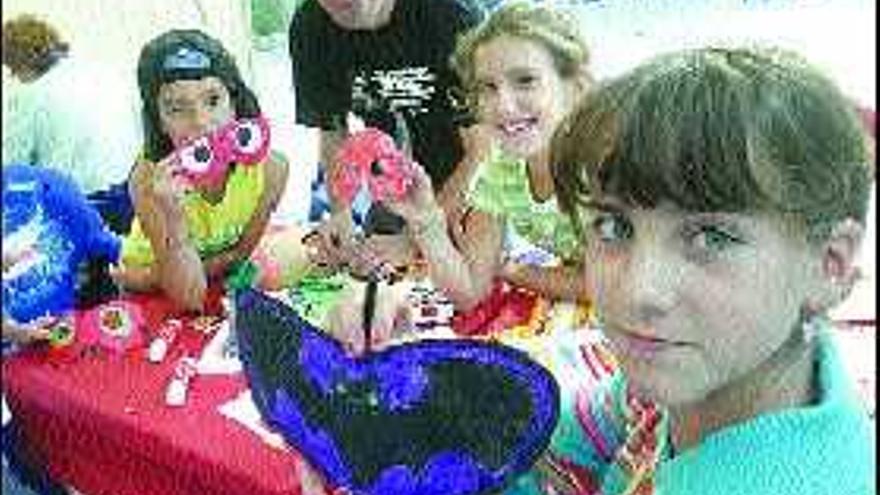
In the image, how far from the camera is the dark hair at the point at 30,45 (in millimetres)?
532

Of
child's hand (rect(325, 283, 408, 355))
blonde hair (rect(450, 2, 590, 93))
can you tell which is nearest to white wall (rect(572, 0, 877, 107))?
blonde hair (rect(450, 2, 590, 93))

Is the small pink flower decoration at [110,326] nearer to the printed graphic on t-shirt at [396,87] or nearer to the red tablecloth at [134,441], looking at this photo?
the red tablecloth at [134,441]

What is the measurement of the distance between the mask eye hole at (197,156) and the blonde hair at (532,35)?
0.13 metres

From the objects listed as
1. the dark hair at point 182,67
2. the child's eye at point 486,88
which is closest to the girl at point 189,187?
the dark hair at point 182,67

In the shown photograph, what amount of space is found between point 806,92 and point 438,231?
0.23m

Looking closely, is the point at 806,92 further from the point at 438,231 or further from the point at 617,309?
the point at 438,231

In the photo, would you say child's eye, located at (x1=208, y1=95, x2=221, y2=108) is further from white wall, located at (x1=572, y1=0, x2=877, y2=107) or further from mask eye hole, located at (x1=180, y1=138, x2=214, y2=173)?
white wall, located at (x1=572, y1=0, x2=877, y2=107)

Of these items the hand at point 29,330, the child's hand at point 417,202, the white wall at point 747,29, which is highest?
the white wall at point 747,29

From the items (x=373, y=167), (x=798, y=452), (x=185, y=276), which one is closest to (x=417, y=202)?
(x=373, y=167)

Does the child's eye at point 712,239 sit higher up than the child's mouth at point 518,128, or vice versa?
the child's mouth at point 518,128

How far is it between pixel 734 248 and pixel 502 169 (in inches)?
7.7

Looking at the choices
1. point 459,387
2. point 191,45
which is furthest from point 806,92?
point 191,45

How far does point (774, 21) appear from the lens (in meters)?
0.47

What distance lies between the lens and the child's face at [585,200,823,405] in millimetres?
384
